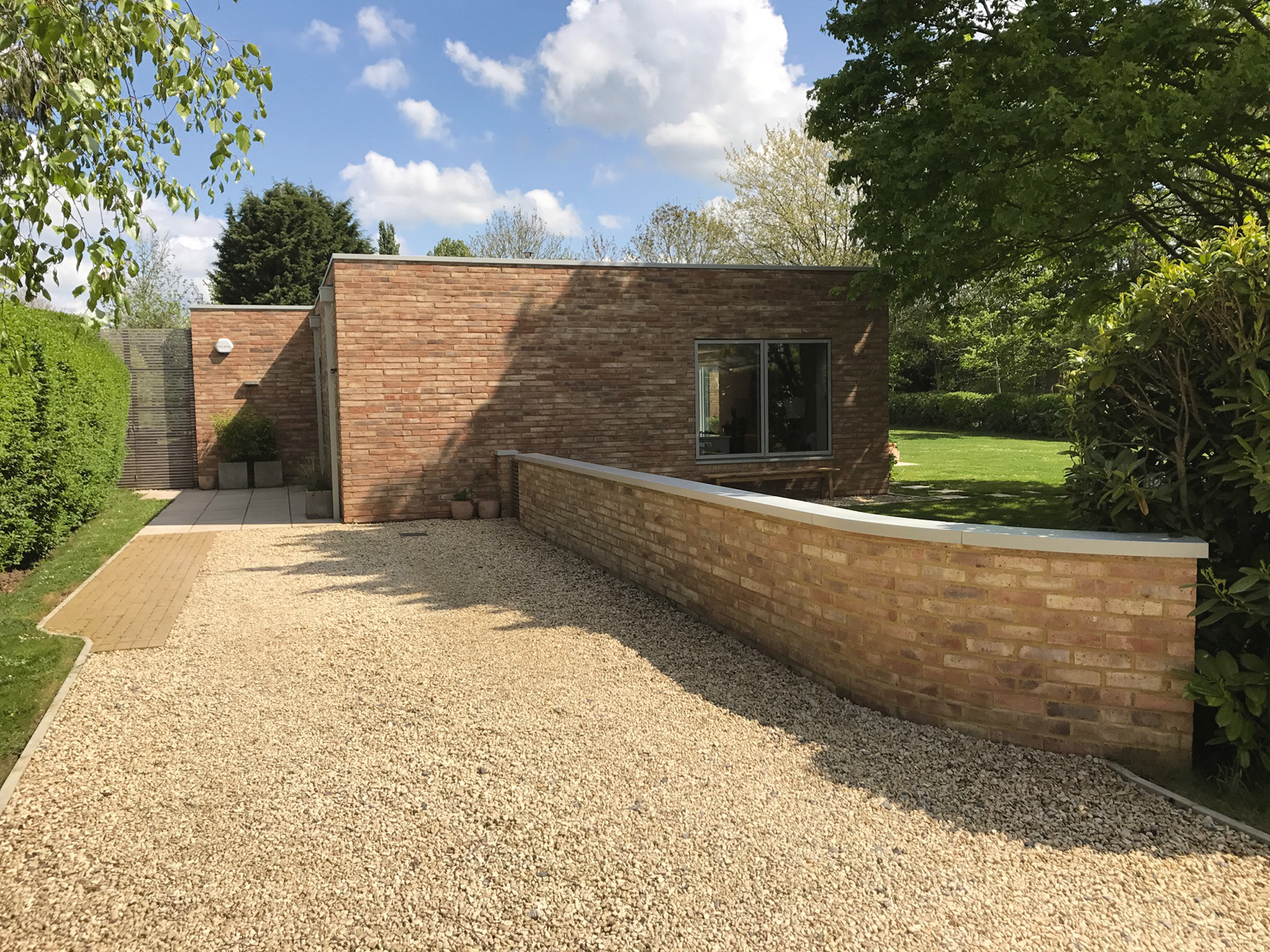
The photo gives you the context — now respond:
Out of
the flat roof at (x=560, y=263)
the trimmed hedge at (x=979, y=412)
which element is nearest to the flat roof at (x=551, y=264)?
the flat roof at (x=560, y=263)

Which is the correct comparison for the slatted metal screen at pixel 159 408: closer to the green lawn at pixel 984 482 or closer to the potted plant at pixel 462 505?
the potted plant at pixel 462 505

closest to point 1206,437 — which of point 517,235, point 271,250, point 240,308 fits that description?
point 240,308

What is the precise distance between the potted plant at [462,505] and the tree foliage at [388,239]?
34.2 metres

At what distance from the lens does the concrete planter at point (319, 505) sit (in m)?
12.4

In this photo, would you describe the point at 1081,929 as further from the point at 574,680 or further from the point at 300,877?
the point at 574,680

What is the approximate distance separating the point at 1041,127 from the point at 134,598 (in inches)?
356

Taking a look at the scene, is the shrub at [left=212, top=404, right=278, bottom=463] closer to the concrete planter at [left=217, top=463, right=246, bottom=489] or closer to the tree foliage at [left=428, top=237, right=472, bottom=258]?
the concrete planter at [left=217, top=463, right=246, bottom=489]

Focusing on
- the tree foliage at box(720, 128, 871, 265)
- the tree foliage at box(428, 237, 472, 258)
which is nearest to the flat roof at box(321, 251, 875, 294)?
the tree foliage at box(720, 128, 871, 265)

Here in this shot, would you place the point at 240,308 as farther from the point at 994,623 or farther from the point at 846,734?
the point at 994,623

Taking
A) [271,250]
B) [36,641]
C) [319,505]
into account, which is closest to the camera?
[36,641]

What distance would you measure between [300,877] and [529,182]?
3242cm

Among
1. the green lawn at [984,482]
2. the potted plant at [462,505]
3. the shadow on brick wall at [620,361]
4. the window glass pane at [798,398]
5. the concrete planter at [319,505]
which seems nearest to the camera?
the green lawn at [984,482]

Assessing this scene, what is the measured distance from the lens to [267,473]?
661 inches

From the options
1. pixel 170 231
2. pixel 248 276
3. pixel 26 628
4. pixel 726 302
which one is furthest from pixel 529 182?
pixel 26 628
